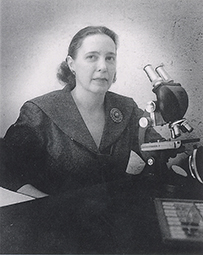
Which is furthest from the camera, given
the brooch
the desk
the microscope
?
the brooch

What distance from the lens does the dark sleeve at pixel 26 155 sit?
1.07m

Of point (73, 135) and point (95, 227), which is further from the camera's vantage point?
point (73, 135)

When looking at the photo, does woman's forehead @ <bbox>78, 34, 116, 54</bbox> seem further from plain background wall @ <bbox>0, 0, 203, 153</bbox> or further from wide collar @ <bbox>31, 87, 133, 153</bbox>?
wide collar @ <bbox>31, 87, 133, 153</bbox>

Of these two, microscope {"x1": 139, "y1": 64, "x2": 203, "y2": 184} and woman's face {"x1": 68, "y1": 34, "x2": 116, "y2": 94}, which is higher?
woman's face {"x1": 68, "y1": 34, "x2": 116, "y2": 94}

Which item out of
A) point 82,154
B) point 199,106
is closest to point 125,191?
point 82,154

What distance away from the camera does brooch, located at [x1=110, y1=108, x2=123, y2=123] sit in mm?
1157

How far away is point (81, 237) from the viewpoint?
0.74 m

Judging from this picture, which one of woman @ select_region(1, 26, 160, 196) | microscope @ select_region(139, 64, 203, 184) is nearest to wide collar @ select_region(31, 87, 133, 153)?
woman @ select_region(1, 26, 160, 196)

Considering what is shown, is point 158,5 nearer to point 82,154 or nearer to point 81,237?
point 82,154

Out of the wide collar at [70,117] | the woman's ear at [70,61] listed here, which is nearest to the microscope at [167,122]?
the wide collar at [70,117]

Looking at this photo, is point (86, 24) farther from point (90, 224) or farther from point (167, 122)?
point (90, 224)

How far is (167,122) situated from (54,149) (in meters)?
0.41

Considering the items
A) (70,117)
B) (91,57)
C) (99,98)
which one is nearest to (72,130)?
(70,117)

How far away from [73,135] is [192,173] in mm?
433
